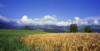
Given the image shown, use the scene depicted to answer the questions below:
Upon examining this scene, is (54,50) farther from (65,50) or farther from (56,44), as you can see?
(65,50)

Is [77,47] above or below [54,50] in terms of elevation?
above

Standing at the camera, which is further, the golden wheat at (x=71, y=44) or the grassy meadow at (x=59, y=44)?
the grassy meadow at (x=59, y=44)

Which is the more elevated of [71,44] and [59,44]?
[71,44]

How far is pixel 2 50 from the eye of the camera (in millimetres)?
5828

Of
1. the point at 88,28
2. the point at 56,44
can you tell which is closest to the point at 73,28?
the point at 88,28

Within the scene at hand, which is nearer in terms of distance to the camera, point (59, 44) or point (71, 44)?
point (71, 44)

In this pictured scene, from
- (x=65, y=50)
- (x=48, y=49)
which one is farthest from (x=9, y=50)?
(x=65, y=50)

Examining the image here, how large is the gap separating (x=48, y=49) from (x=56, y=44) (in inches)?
30.8

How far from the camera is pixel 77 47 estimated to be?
4176 millimetres

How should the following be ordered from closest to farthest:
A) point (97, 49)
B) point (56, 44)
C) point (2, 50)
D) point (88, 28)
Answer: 1. point (97, 49)
2. point (56, 44)
3. point (2, 50)
4. point (88, 28)

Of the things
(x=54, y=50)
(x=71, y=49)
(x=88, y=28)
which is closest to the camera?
(x=71, y=49)

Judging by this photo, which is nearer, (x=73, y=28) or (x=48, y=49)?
(x=48, y=49)

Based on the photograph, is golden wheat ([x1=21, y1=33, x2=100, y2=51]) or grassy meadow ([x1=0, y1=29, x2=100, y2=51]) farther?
grassy meadow ([x1=0, y1=29, x2=100, y2=51])

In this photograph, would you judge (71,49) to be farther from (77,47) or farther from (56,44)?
(56,44)
